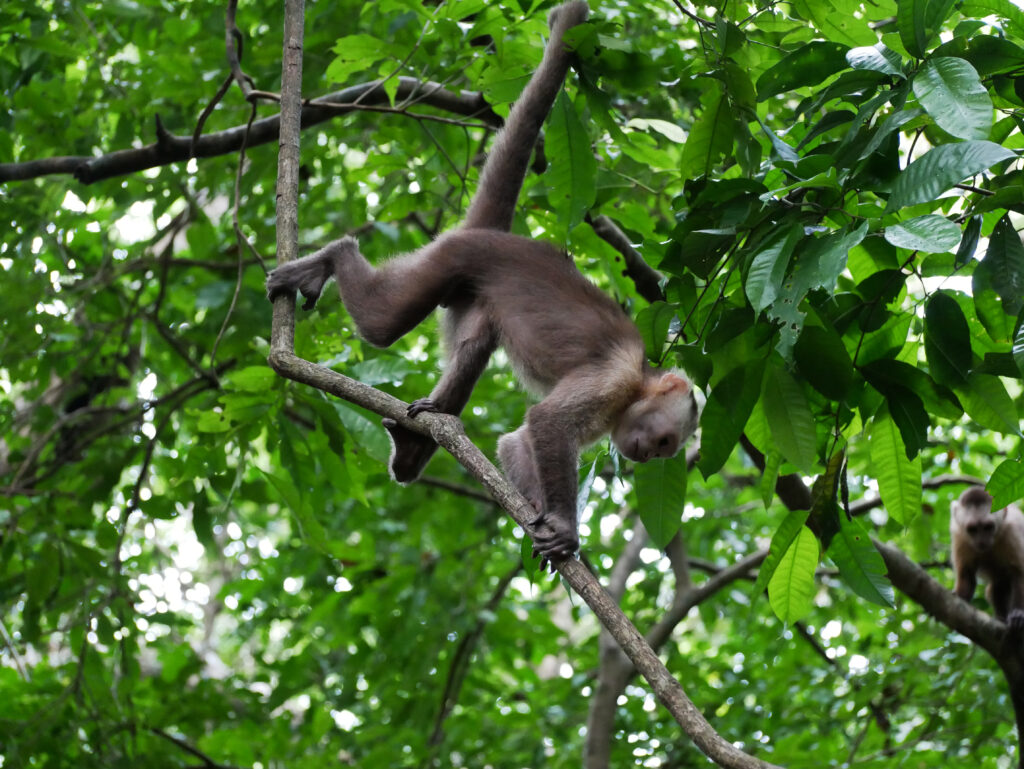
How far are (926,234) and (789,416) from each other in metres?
0.78

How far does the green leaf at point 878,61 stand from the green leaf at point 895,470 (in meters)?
1.01

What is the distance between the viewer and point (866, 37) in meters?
3.06

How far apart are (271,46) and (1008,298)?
4.45 metres

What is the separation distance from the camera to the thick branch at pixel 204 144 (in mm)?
4863

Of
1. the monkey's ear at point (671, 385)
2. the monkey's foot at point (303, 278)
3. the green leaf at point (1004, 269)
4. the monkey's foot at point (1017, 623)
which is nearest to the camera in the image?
the green leaf at point (1004, 269)

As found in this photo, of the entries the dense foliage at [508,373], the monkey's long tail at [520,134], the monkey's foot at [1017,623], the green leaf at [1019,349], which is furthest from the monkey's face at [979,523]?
the green leaf at [1019,349]

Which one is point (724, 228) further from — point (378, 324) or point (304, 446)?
point (304, 446)

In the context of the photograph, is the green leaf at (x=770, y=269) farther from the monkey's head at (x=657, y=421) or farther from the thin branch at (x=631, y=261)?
the thin branch at (x=631, y=261)

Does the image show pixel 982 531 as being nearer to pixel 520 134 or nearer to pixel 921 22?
pixel 520 134

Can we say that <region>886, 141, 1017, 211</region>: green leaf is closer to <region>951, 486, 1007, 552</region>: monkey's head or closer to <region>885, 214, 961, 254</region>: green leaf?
<region>885, 214, 961, 254</region>: green leaf

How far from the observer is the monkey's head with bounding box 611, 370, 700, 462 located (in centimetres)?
376

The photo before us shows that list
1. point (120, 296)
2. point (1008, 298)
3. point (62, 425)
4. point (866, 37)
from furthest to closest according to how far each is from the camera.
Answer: point (120, 296)
point (62, 425)
point (866, 37)
point (1008, 298)

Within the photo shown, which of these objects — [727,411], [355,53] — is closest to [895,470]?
[727,411]

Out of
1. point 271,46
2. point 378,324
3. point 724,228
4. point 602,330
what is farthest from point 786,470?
point 271,46
